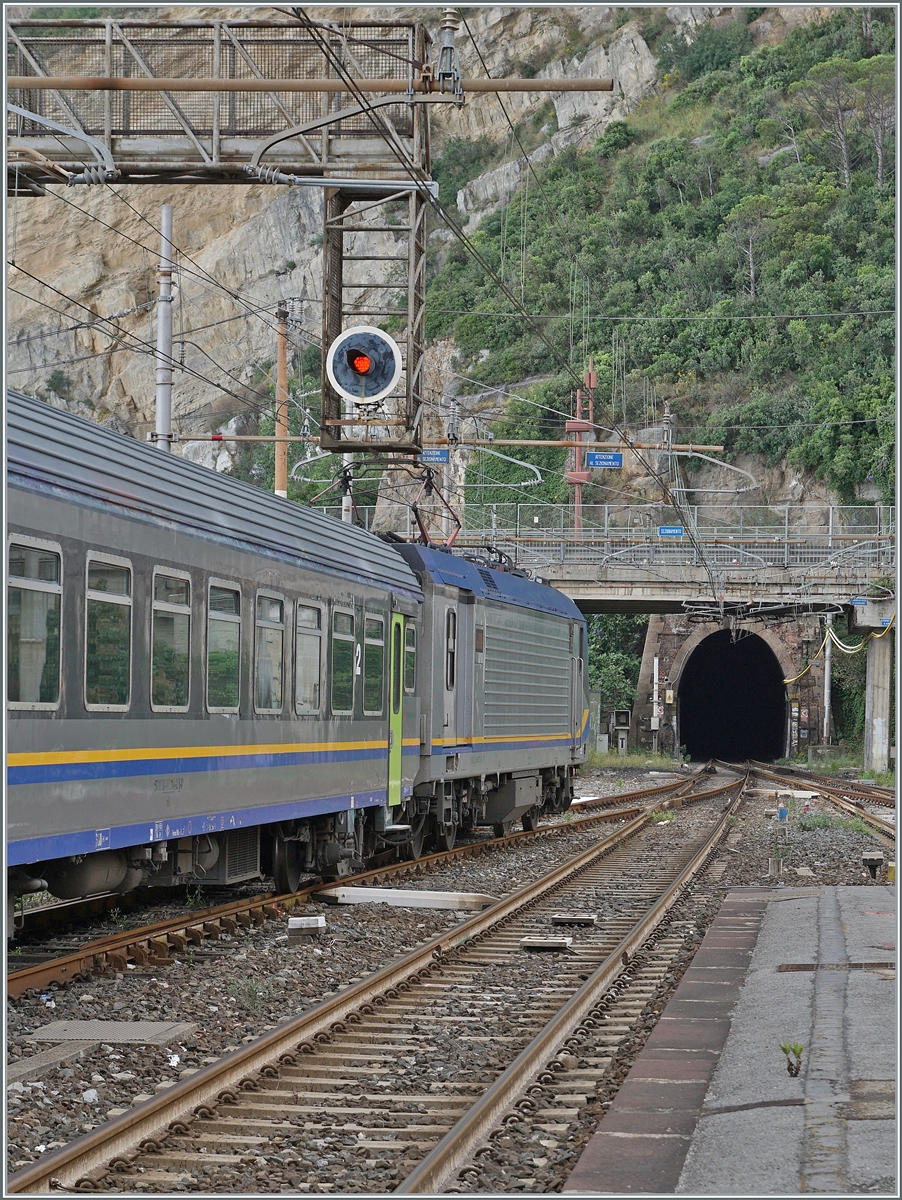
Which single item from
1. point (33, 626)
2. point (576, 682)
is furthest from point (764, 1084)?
point (576, 682)

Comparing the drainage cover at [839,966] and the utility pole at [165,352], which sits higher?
the utility pole at [165,352]

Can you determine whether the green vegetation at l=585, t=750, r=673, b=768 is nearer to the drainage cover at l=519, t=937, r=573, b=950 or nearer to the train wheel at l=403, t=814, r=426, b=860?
the train wheel at l=403, t=814, r=426, b=860

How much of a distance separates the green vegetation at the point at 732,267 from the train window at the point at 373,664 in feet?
175

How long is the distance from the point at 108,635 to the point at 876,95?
86.9 meters

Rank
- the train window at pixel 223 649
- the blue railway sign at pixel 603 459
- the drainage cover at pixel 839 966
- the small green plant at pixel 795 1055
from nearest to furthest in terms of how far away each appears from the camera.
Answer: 1. the small green plant at pixel 795 1055
2. the drainage cover at pixel 839 966
3. the train window at pixel 223 649
4. the blue railway sign at pixel 603 459

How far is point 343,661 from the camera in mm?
14242

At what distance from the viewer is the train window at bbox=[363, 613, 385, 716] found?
49.3 ft

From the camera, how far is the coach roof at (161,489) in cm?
835

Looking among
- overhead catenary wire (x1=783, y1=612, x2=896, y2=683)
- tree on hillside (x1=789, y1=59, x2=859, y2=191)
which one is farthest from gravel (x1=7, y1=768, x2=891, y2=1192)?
tree on hillside (x1=789, y1=59, x2=859, y2=191)

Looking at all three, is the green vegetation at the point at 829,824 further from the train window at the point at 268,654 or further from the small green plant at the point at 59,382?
the small green plant at the point at 59,382

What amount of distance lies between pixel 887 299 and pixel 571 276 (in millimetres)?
18440

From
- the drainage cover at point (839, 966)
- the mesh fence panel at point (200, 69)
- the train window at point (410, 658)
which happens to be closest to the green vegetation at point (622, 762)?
Result: the train window at point (410, 658)

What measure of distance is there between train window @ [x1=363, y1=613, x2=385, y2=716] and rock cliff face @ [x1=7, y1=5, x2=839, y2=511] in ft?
269

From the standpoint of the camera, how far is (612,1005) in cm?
958
